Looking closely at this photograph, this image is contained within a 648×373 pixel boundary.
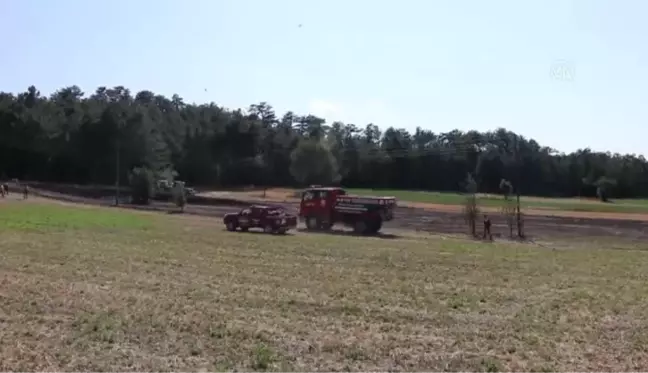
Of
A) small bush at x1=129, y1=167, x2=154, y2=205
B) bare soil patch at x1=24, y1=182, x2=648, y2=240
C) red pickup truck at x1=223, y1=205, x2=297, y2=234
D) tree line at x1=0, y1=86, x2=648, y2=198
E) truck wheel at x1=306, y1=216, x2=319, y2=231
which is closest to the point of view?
red pickup truck at x1=223, y1=205, x2=297, y2=234

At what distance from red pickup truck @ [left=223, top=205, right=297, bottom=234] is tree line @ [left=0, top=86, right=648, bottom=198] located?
6129cm

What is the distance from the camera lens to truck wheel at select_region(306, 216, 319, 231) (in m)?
50.5

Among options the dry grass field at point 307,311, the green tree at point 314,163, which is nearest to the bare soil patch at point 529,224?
the dry grass field at point 307,311

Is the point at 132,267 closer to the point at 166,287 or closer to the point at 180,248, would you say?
the point at 166,287

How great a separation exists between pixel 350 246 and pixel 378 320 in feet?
65.0

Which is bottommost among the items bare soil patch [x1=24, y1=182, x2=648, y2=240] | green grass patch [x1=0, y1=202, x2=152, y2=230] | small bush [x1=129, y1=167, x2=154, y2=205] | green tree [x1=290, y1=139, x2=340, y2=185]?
bare soil patch [x1=24, y1=182, x2=648, y2=240]

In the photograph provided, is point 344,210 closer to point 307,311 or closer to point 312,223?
point 312,223

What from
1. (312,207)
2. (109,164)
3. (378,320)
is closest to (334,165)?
(109,164)

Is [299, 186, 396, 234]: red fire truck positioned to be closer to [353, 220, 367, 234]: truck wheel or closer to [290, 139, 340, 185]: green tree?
[353, 220, 367, 234]: truck wheel

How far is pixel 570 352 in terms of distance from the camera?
40.9ft

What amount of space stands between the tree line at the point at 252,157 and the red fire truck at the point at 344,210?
2316 inches

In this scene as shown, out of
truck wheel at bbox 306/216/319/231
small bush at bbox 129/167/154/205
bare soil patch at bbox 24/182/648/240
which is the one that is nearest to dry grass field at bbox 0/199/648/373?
truck wheel at bbox 306/216/319/231

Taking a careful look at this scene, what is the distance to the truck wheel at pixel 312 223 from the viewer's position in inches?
1989

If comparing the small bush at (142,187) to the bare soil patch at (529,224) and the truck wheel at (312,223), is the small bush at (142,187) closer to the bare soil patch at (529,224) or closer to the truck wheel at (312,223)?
the bare soil patch at (529,224)
